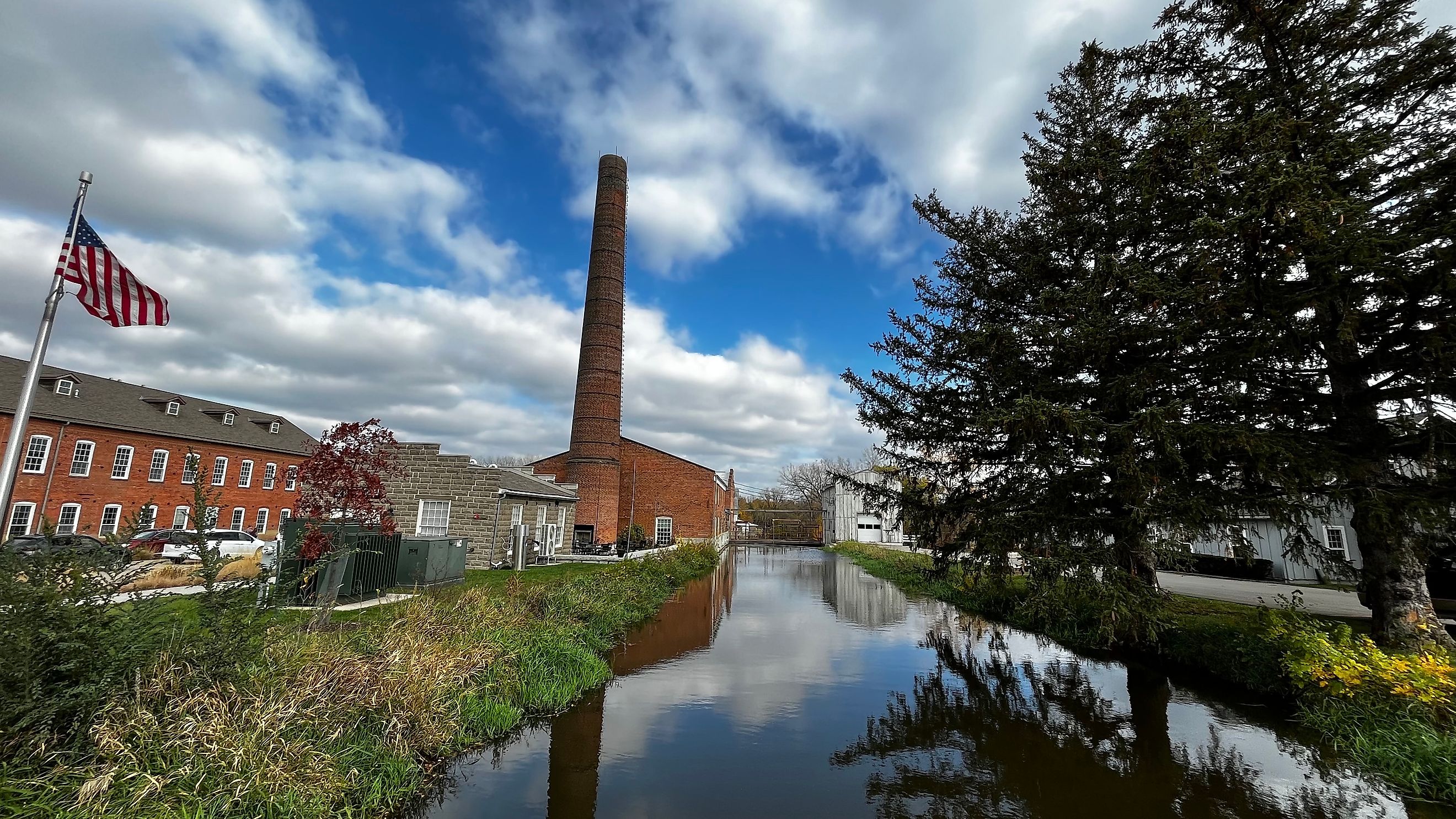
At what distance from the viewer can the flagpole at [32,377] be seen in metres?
5.49

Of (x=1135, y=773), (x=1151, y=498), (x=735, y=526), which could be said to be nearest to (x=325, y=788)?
(x=1135, y=773)

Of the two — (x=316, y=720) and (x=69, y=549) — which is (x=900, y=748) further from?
(x=69, y=549)

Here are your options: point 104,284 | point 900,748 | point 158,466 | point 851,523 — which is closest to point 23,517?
point 158,466

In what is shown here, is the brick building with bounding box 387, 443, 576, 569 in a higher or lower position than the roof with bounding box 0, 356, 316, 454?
lower

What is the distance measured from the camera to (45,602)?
153 inches

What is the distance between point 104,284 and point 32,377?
1.49 meters

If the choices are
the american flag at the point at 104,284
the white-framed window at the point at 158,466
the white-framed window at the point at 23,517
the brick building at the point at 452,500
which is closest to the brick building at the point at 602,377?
the brick building at the point at 452,500

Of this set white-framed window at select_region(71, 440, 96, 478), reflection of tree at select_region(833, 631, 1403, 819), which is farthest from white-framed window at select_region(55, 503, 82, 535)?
reflection of tree at select_region(833, 631, 1403, 819)

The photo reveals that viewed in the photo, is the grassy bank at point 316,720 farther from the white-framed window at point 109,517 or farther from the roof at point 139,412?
the white-framed window at point 109,517

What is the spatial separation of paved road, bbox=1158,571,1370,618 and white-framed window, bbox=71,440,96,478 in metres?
41.9

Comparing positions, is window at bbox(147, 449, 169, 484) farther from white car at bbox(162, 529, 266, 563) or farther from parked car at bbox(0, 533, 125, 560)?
parked car at bbox(0, 533, 125, 560)

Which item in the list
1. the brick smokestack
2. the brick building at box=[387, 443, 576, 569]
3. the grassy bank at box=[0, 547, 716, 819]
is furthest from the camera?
the brick smokestack

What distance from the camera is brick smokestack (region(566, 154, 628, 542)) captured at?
3203 cm

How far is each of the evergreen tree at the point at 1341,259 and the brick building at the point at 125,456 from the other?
25668 millimetres
